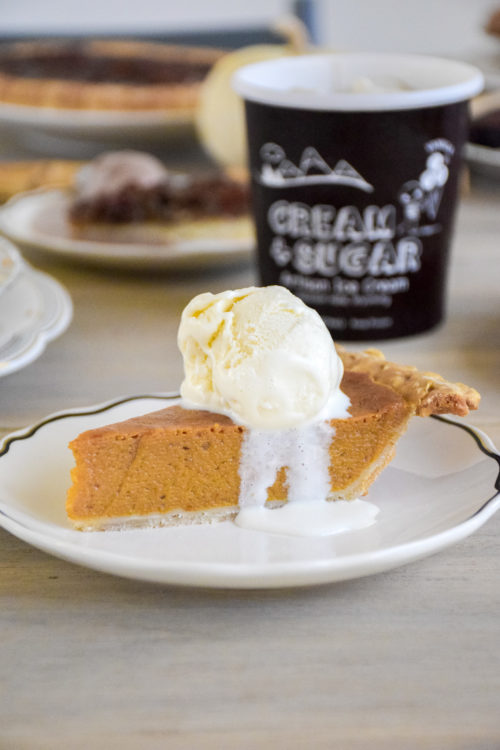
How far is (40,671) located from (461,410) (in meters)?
0.33

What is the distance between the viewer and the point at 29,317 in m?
0.90

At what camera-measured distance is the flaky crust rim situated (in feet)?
2.11

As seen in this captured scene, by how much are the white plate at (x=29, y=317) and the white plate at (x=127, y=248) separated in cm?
11

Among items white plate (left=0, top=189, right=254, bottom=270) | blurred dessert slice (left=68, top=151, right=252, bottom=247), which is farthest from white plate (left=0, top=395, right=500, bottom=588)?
blurred dessert slice (left=68, top=151, right=252, bottom=247)

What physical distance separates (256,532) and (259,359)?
12 cm

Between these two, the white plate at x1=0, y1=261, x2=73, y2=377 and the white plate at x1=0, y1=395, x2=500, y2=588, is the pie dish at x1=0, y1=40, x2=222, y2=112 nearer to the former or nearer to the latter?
the white plate at x1=0, y1=261, x2=73, y2=377

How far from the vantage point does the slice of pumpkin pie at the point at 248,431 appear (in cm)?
63

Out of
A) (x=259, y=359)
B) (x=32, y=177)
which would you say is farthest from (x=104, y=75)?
(x=259, y=359)

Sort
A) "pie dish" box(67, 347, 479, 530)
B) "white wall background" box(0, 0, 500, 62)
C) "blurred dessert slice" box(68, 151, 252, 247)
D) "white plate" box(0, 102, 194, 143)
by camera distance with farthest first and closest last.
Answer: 1. "white wall background" box(0, 0, 500, 62)
2. "white plate" box(0, 102, 194, 143)
3. "blurred dessert slice" box(68, 151, 252, 247)
4. "pie dish" box(67, 347, 479, 530)

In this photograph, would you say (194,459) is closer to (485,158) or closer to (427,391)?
(427,391)

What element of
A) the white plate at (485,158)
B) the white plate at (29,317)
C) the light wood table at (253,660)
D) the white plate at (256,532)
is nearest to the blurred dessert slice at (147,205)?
the white plate at (29,317)

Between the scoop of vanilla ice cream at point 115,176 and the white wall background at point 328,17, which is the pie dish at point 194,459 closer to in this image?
the scoop of vanilla ice cream at point 115,176

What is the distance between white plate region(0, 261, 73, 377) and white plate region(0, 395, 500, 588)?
5.2 inches

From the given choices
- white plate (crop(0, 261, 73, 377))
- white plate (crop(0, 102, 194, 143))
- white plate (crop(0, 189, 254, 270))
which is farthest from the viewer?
white plate (crop(0, 102, 194, 143))
